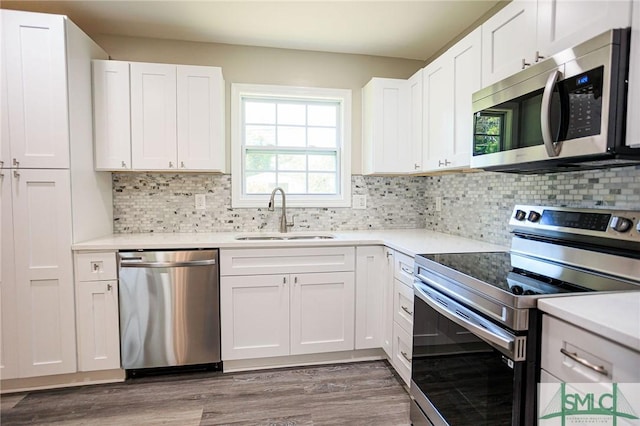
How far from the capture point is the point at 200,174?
2.85 metres

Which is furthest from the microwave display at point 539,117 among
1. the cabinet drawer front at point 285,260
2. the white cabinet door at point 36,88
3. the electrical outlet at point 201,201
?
the white cabinet door at point 36,88

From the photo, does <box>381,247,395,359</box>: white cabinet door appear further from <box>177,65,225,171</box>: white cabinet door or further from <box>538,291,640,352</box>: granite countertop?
<box>177,65,225,171</box>: white cabinet door

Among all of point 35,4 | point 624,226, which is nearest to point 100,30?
point 35,4

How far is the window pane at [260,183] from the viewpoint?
3008 mm

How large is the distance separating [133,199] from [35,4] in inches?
57.3

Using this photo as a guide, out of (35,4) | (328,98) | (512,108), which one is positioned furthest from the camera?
(328,98)

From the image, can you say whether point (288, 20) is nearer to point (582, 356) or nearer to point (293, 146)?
point (293, 146)

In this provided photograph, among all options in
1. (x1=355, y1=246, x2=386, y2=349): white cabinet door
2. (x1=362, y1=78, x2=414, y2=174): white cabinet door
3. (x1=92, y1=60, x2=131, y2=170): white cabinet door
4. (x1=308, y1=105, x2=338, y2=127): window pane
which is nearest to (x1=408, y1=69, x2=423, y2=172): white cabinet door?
(x1=362, y1=78, x2=414, y2=174): white cabinet door

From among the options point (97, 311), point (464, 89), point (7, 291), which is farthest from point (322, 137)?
point (7, 291)

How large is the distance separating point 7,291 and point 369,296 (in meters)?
2.35

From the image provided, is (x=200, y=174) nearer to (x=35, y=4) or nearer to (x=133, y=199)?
(x=133, y=199)

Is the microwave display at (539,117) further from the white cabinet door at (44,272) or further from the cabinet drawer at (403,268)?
the white cabinet door at (44,272)

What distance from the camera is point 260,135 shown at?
3027 millimetres

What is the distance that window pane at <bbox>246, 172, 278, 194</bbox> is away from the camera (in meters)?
3.01
